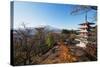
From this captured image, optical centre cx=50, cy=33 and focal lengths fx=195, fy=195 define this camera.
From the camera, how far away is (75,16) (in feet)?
8.81

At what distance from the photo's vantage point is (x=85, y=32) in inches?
108

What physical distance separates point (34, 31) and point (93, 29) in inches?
34.2

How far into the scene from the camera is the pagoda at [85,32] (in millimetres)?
2715

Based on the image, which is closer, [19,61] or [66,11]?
[19,61]

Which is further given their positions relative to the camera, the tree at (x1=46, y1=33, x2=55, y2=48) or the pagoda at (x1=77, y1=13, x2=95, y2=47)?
the pagoda at (x1=77, y1=13, x2=95, y2=47)

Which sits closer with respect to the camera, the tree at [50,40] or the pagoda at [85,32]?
the tree at [50,40]

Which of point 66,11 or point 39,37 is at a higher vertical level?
point 66,11

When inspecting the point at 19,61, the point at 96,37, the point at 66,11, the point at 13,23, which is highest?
the point at 66,11

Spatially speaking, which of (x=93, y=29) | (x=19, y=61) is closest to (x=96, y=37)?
(x=93, y=29)

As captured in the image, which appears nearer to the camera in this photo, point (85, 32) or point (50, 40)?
point (50, 40)

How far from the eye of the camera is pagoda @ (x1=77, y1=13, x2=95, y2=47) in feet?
8.91
